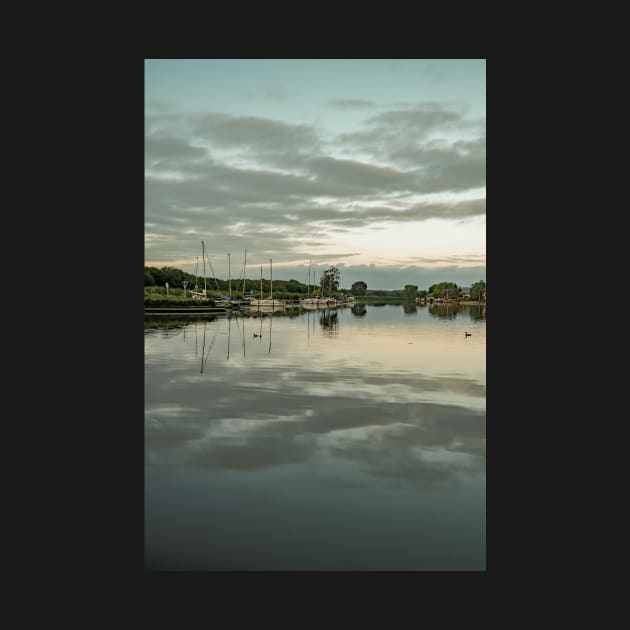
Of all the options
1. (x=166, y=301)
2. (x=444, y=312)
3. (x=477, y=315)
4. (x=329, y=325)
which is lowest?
(x=329, y=325)

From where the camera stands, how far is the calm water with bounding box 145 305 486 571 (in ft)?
21.8

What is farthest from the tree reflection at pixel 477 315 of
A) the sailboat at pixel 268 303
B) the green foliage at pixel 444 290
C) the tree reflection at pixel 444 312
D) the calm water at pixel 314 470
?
the green foliage at pixel 444 290

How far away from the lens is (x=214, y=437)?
10.4 meters

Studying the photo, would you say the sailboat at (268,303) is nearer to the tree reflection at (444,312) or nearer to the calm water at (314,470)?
the tree reflection at (444,312)

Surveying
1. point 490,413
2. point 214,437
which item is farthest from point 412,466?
point 214,437

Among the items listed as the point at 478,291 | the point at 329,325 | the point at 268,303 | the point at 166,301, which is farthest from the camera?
the point at 478,291

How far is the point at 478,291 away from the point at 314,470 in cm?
10417

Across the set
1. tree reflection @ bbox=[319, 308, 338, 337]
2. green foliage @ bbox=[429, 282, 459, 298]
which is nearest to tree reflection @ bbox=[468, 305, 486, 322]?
tree reflection @ bbox=[319, 308, 338, 337]

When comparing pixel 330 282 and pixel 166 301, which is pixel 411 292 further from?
pixel 166 301

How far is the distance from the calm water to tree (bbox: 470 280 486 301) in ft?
304

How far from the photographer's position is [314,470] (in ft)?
28.6

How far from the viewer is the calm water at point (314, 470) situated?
21.8 ft

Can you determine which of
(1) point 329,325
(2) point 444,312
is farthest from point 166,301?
(2) point 444,312

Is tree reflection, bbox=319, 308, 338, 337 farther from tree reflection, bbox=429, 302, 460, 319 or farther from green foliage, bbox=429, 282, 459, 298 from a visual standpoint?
green foliage, bbox=429, 282, 459, 298
